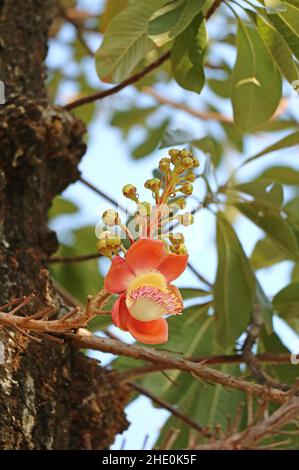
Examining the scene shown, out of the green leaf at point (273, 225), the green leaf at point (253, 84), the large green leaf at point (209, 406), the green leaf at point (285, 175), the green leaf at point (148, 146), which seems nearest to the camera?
the green leaf at point (253, 84)

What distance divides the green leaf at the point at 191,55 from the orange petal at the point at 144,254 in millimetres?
596

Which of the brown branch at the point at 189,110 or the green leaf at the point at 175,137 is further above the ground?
the brown branch at the point at 189,110

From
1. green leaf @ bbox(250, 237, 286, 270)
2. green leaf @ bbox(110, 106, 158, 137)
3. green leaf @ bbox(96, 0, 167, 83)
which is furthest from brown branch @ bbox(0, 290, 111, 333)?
green leaf @ bbox(110, 106, 158, 137)

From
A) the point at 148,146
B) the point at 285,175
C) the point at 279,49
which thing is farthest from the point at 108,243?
the point at 148,146

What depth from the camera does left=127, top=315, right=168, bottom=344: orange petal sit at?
1011 mm

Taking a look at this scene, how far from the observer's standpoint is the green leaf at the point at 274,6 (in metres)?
1.34

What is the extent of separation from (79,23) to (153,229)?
1.64 metres

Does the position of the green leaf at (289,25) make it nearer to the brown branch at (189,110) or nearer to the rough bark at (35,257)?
the rough bark at (35,257)

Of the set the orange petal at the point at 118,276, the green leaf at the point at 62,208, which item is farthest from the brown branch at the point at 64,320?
the green leaf at the point at 62,208

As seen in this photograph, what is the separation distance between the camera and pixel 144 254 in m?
1.01

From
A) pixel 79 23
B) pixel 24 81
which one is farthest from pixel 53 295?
pixel 79 23

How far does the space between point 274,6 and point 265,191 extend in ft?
1.64

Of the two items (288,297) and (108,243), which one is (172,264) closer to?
(108,243)
